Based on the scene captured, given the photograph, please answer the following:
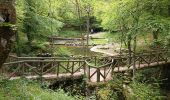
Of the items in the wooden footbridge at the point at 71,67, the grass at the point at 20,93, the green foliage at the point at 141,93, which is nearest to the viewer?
the grass at the point at 20,93

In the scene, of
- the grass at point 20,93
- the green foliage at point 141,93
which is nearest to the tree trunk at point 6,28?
the grass at point 20,93

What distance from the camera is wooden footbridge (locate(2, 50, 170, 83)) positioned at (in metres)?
16.5

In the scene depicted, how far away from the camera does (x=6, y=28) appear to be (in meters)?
8.98

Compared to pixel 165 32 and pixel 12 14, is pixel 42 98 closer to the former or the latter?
pixel 12 14

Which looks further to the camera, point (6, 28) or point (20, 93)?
point (20, 93)

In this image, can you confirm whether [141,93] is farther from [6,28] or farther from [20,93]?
[6,28]

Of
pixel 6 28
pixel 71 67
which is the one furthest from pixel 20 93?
pixel 71 67

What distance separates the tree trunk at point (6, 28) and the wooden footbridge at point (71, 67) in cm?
583

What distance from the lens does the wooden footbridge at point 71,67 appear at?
16.5m

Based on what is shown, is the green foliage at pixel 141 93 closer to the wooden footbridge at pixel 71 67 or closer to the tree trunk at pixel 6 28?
the wooden footbridge at pixel 71 67

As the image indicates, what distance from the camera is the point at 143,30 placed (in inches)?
690

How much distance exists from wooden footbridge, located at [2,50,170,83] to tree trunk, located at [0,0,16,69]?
5826 mm

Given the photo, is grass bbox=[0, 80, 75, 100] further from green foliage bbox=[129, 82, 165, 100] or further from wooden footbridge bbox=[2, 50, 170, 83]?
green foliage bbox=[129, 82, 165, 100]

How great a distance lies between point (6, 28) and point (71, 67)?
11.1 m
